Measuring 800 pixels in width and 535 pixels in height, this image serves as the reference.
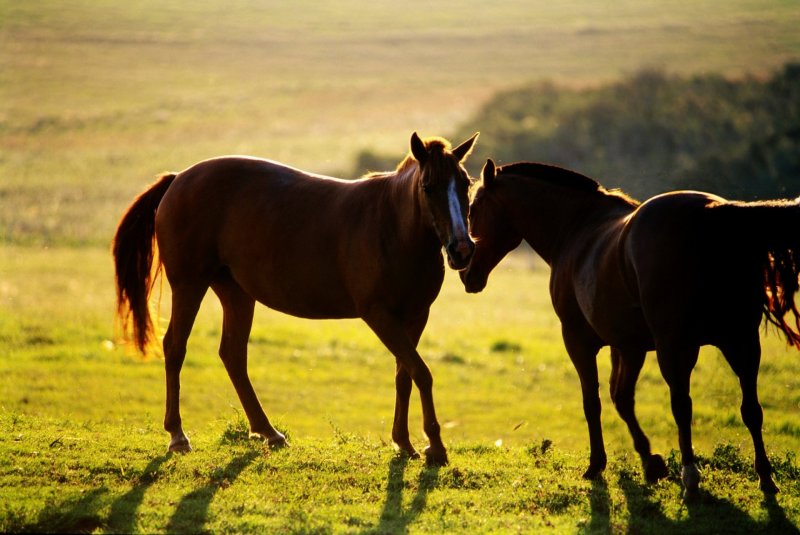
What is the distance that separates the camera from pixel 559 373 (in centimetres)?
1486

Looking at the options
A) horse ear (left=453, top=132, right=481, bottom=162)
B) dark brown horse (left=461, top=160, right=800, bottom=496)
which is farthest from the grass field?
horse ear (left=453, top=132, right=481, bottom=162)

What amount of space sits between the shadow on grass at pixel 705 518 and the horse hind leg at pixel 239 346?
309 centimetres

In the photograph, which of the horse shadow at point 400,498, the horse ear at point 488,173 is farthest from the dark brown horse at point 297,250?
the horse ear at point 488,173

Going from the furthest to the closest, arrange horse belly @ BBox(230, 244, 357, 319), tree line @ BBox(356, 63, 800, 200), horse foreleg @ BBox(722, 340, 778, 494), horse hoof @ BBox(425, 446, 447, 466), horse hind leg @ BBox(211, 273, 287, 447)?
tree line @ BBox(356, 63, 800, 200), horse hind leg @ BBox(211, 273, 287, 447), horse belly @ BBox(230, 244, 357, 319), horse hoof @ BBox(425, 446, 447, 466), horse foreleg @ BBox(722, 340, 778, 494)

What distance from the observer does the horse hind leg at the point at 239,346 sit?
26.5 ft

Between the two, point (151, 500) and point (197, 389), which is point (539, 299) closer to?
point (197, 389)

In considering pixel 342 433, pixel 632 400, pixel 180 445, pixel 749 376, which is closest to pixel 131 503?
pixel 180 445

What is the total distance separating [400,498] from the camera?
6324mm

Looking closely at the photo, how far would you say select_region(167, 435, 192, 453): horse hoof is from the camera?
293 inches

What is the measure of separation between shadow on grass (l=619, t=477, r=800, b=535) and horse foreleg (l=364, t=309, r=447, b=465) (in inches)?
56.8

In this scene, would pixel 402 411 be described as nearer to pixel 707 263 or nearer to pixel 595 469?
pixel 595 469

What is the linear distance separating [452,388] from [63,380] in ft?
17.1

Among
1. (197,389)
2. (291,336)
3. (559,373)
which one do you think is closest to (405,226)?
(197,389)

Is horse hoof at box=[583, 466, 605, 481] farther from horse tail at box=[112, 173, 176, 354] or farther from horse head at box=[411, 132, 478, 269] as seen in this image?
horse tail at box=[112, 173, 176, 354]
